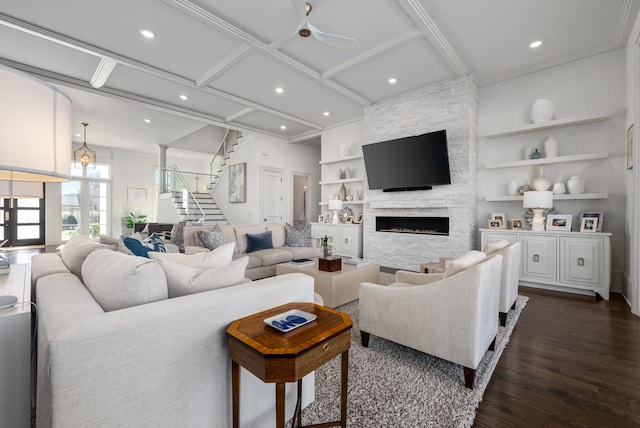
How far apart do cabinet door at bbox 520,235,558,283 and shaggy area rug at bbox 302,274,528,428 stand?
2.27 meters

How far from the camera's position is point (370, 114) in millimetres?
5535

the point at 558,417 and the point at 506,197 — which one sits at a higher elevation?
the point at 506,197

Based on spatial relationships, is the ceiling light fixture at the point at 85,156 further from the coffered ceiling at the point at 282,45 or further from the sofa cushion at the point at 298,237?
the sofa cushion at the point at 298,237

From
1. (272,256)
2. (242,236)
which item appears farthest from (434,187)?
(242,236)

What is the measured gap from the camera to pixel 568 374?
1856 mm

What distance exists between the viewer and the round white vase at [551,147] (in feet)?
13.1

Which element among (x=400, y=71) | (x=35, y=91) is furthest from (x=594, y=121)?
(x=35, y=91)

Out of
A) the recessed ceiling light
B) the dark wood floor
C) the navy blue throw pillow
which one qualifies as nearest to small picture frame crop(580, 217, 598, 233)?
the dark wood floor

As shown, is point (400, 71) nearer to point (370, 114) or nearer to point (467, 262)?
point (370, 114)

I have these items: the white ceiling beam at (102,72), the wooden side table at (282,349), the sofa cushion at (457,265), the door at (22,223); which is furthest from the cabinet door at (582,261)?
the door at (22,223)

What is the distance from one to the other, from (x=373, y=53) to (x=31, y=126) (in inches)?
146

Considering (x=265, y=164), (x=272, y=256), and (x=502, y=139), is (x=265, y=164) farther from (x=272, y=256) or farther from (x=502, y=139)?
(x=502, y=139)

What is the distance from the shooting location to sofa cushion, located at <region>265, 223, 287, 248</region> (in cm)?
495

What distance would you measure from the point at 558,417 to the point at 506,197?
343 centimetres
